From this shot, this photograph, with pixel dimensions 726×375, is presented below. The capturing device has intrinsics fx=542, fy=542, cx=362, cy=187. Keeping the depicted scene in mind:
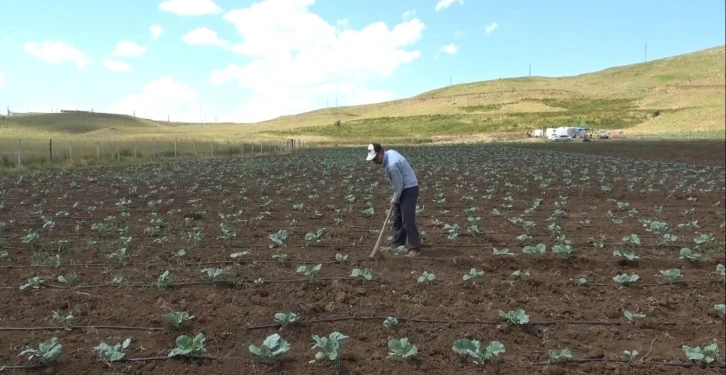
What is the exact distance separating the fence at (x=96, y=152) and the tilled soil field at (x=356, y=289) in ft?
44.1

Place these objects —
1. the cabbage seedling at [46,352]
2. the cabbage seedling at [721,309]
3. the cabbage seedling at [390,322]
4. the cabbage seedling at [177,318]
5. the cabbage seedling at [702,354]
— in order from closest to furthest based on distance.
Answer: the cabbage seedling at [46,352]
the cabbage seedling at [702,354]
the cabbage seedling at [177,318]
the cabbage seedling at [390,322]
the cabbage seedling at [721,309]

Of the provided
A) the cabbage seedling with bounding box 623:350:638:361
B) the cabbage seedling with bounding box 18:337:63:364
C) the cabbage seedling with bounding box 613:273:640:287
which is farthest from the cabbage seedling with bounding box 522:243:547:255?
the cabbage seedling with bounding box 18:337:63:364

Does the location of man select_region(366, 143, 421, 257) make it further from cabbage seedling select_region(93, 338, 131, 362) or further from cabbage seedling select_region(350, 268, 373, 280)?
cabbage seedling select_region(93, 338, 131, 362)

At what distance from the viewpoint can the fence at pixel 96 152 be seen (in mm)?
24938

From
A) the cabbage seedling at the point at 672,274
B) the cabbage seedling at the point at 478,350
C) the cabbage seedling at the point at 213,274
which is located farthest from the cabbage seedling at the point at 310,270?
the cabbage seedling at the point at 672,274

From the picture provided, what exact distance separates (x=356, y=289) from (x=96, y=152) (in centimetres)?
2771

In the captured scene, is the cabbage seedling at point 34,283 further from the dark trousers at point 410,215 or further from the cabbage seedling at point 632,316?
the cabbage seedling at point 632,316

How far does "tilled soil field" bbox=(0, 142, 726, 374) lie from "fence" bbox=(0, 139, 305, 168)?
13.4m

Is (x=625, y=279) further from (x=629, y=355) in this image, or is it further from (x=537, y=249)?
(x=629, y=355)

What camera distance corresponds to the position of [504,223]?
37.5 ft

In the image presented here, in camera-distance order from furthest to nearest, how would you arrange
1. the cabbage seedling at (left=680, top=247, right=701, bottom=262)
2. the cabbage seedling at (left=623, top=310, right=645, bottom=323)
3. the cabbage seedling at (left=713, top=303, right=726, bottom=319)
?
1. the cabbage seedling at (left=680, top=247, right=701, bottom=262)
2. the cabbage seedling at (left=713, top=303, right=726, bottom=319)
3. the cabbage seedling at (left=623, top=310, right=645, bottom=323)

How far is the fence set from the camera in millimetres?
24938

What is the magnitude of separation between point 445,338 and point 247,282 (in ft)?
9.01

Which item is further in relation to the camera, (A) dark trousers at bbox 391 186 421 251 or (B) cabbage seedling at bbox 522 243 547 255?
(A) dark trousers at bbox 391 186 421 251
